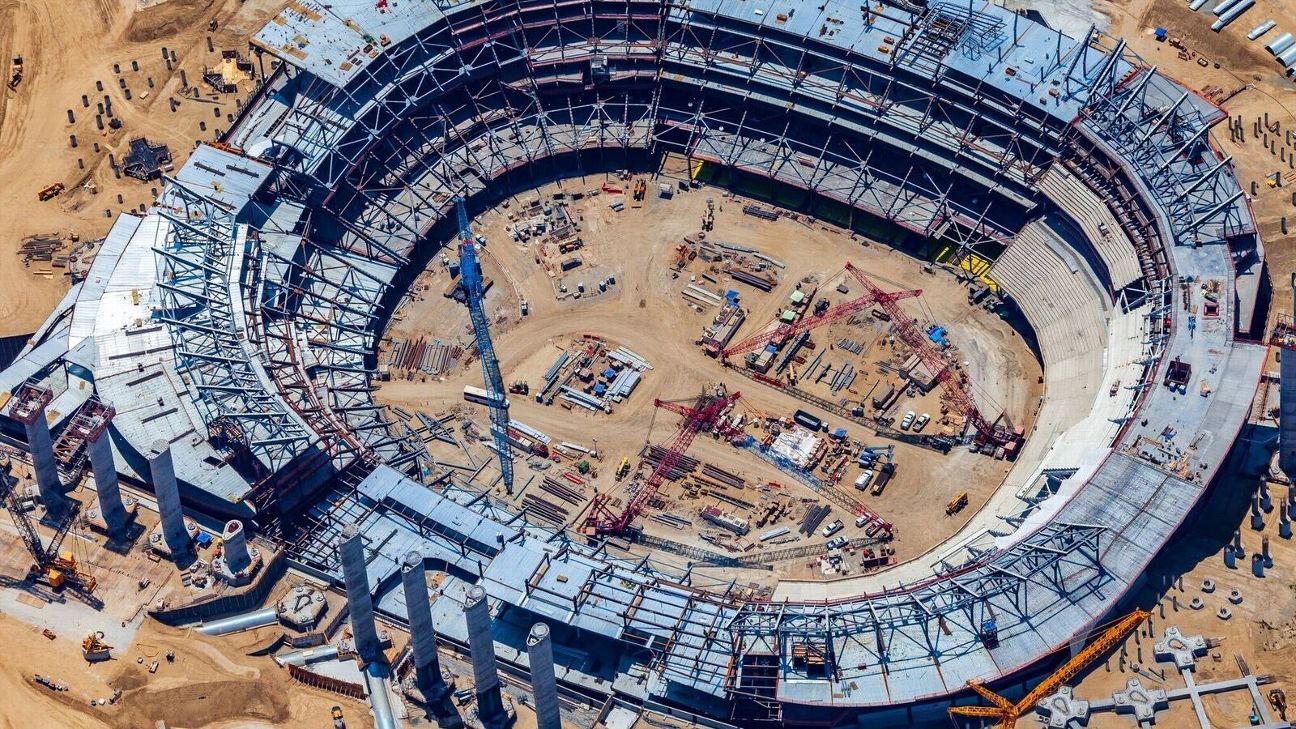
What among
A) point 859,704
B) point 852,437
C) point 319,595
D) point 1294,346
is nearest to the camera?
point 859,704

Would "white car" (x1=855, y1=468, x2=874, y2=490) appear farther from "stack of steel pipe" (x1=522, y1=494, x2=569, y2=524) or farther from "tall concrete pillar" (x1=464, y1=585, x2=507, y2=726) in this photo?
"tall concrete pillar" (x1=464, y1=585, x2=507, y2=726)

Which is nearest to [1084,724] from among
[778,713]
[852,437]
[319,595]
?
[778,713]

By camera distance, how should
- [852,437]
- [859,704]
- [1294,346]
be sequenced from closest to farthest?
1. [859,704]
2. [1294,346]
3. [852,437]

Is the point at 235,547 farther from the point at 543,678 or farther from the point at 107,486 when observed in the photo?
the point at 543,678

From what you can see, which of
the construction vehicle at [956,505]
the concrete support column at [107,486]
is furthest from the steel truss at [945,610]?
the concrete support column at [107,486]

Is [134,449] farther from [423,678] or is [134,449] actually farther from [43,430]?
[423,678]

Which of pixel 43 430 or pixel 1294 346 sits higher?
pixel 1294 346

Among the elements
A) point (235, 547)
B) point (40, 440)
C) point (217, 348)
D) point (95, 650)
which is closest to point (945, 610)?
point (235, 547)

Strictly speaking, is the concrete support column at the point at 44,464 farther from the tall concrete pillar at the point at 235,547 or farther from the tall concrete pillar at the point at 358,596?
the tall concrete pillar at the point at 358,596
